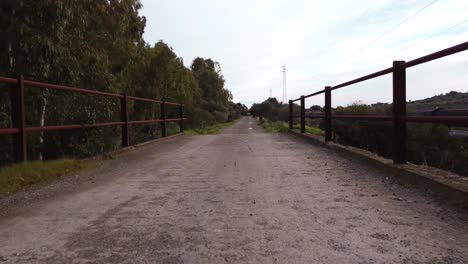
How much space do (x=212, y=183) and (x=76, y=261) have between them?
2.87m

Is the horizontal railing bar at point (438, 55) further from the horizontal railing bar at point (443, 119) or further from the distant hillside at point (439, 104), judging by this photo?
the distant hillside at point (439, 104)

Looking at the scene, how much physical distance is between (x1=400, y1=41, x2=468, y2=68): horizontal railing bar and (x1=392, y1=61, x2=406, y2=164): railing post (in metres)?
0.16

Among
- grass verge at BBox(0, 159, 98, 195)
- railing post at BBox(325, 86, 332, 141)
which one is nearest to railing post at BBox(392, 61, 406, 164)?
railing post at BBox(325, 86, 332, 141)

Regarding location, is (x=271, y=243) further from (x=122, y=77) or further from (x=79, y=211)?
(x=122, y=77)

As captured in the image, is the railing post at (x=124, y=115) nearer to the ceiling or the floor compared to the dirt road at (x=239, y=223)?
nearer to the ceiling

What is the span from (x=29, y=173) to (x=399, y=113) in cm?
492

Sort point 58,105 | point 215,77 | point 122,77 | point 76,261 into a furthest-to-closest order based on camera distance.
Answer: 1. point 215,77
2. point 122,77
3. point 58,105
4. point 76,261

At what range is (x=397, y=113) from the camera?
604 centimetres

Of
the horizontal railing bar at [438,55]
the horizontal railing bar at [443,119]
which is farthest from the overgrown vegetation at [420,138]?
the horizontal railing bar at [443,119]

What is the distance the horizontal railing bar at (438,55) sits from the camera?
14.4ft

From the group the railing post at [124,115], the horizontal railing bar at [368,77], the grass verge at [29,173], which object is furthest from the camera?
the railing post at [124,115]

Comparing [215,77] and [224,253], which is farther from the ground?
[215,77]

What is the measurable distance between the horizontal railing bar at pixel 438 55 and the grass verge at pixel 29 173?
4.97 meters

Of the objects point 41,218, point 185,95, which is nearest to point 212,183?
point 41,218
